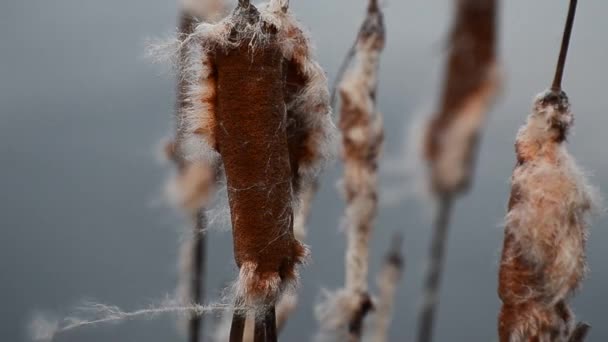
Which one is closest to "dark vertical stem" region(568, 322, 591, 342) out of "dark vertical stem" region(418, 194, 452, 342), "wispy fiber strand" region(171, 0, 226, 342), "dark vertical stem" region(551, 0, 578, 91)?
"dark vertical stem" region(418, 194, 452, 342)

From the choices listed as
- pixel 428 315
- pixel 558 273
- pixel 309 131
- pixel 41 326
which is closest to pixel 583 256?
pixel 558 273

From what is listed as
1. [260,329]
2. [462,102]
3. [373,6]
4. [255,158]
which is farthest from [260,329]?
[373,6]

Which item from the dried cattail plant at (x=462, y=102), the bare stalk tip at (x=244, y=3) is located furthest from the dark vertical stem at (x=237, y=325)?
the bare stalk tip at (x=244, y=3)

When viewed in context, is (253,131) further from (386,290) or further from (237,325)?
(386,290)

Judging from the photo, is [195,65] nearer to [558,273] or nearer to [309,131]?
[309,131]

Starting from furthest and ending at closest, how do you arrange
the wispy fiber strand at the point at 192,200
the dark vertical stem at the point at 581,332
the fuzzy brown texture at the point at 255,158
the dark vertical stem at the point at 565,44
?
the wispy fiber strand at the point at 192,200, the dark vertical stem at the point at 581,332, the dark vertical stem at the point at 565,44, the fuzzy brown texture at the point at 255,158

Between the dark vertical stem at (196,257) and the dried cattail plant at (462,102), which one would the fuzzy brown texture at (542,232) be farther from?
the dark vertical stem at (196,257)
